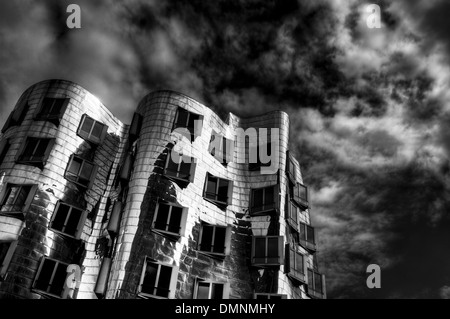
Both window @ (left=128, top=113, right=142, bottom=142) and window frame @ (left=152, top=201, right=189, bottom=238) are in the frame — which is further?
window @ (left=128, top=113, right=142, bottom=142)

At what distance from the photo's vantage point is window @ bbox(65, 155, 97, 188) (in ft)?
81.3

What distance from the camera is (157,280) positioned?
2088 cm

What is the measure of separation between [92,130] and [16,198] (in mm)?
7886

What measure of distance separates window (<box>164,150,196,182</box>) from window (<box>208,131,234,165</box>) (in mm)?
3165

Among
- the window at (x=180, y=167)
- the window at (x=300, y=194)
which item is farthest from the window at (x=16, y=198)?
the window at (x=300, y=194)

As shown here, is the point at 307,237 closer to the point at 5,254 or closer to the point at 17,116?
the point at 5,254

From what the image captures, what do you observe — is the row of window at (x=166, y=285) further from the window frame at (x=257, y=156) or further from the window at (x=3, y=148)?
the window at (x=3, y=148)

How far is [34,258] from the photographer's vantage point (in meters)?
20.7

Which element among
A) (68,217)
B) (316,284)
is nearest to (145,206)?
(68,217)

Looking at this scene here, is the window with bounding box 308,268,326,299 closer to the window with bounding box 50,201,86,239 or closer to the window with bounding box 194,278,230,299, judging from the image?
the window with bounding box 194,278,230,299

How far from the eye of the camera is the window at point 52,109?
25.9 metres

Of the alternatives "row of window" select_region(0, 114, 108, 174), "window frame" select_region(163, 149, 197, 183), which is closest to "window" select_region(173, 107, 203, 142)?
"window frame" select_region(163, 149, 197, 183)

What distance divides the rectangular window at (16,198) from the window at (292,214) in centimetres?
1852
